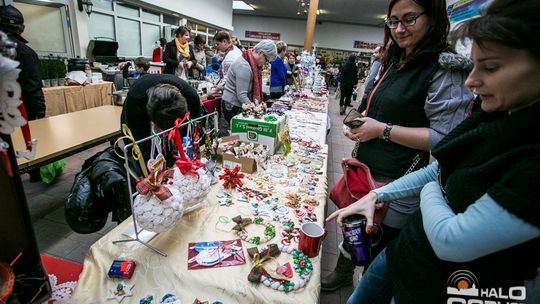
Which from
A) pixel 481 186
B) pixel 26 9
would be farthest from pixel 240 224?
pixel 26 9

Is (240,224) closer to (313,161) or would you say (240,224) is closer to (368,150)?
(368,150)

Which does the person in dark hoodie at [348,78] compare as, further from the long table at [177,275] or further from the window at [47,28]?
the long table at [177,275]

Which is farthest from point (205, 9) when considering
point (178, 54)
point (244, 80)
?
point (244, 80)

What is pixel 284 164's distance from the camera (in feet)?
5.92

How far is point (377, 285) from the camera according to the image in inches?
35.6

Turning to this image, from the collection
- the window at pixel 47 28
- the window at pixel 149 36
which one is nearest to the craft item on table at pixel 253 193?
the window at pixel 47 28

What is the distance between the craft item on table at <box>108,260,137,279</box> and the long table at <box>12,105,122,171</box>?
117cm

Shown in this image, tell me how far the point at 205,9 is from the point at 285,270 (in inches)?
459

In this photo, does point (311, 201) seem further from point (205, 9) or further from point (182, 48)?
point (205, 9)

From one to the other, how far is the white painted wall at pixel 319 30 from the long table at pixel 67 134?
16820 millimetres

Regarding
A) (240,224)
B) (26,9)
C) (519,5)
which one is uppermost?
(26,9)

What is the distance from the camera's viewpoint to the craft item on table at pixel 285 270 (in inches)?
34.9

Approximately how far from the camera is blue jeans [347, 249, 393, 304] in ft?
2.94

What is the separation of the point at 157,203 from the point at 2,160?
399mm
